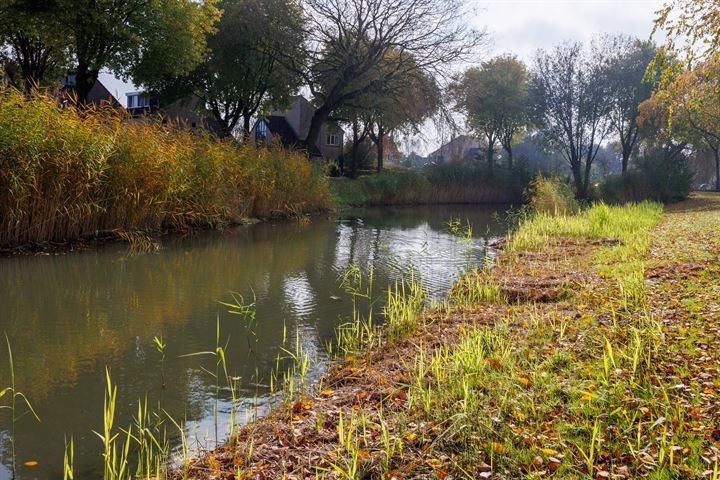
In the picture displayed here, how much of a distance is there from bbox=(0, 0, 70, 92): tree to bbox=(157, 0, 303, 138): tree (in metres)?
7.17

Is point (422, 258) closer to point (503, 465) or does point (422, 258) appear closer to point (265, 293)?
point (265, 293)

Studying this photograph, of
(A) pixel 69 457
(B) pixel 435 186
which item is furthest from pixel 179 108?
(A) pixel 69 457

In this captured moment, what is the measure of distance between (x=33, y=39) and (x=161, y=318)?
2656 centimetres

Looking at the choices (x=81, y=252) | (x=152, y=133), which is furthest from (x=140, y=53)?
(x=81, y=252)

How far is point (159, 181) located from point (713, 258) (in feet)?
36.8

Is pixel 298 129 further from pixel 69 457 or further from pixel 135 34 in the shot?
pixel 69 457

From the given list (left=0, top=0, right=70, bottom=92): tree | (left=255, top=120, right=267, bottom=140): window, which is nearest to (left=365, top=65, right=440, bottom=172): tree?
(left=0, top=0, right=70, bottom=92): tree

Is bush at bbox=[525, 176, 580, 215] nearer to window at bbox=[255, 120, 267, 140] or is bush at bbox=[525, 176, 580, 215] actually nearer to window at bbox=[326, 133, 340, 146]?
window at bbox=[326, 133, 340, 146]

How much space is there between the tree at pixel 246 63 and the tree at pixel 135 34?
8.13 ft

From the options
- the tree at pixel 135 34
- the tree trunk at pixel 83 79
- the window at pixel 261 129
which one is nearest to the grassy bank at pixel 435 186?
the tree at pixel 135 34

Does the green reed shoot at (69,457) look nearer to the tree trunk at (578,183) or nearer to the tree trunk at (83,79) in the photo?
the tree trunk at (83,79)

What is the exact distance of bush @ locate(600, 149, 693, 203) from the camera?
3403 cm

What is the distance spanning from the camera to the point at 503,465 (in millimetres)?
3387

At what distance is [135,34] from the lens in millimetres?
25703
